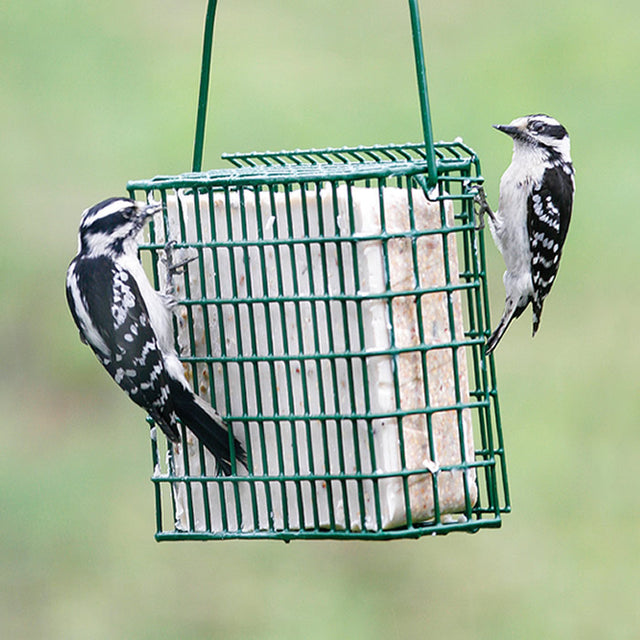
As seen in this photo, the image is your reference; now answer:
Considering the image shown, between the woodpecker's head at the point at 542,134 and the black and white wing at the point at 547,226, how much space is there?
92 mm

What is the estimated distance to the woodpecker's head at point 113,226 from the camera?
6594mm

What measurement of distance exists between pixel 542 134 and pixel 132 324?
232cm

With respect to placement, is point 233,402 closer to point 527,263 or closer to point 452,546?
point 527,263

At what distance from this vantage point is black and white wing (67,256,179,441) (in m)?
6.37

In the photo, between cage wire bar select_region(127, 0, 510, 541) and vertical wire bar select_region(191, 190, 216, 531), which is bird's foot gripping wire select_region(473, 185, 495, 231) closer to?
cage wire bar select_region(127, 0, 510, 541)

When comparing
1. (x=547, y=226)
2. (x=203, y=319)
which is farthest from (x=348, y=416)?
(x=547, y=226)

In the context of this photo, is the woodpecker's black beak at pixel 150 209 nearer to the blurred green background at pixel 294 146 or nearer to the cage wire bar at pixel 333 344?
the cage wire bar at pixel 333 344

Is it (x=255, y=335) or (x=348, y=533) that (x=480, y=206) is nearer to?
(x=255, y=335)

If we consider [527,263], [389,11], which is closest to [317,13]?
[389,11]

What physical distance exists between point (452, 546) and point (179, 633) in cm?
186

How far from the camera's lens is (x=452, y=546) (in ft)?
34.4

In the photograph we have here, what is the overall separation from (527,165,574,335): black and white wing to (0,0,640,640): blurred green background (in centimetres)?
296

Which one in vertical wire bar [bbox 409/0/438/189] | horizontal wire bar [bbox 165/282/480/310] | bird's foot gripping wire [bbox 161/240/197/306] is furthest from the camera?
bird's foot gripping wire [bbox 161/240/197/306]

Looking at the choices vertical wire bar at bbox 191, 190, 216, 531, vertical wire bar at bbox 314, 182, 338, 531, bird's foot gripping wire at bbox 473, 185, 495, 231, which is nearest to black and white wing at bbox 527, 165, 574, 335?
bird's foot gripping wire at bbox 473, 185, 495, 231
